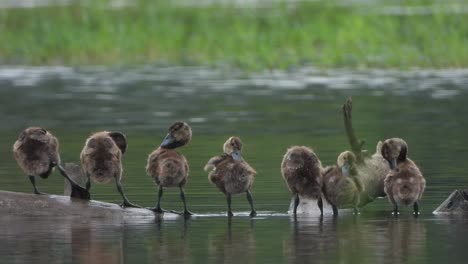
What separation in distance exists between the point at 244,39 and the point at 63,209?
22.7 m

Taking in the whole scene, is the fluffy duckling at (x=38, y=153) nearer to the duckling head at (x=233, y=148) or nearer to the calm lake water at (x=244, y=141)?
the calm lake water at (x=244, y=141)

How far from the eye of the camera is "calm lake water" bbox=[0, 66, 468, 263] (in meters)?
11.7

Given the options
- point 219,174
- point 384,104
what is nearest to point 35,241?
point 219,174

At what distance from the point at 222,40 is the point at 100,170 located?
75.6ft

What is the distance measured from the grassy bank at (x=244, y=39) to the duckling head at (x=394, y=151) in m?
18.4

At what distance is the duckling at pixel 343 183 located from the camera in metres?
13.4

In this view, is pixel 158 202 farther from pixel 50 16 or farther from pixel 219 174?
pixel 50 16

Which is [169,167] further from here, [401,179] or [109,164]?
[401,179]

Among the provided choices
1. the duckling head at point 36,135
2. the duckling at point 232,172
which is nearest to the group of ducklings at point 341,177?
the duckling at point 232,172

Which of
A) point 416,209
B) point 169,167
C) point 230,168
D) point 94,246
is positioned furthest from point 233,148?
point 94,246

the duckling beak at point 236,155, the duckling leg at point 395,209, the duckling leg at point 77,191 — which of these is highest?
the duckling beak at point 236,155

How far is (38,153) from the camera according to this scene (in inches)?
530

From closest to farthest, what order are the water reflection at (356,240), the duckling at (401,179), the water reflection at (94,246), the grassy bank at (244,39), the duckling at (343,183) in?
the water reflection at (356,240) → the water reflection at (94,246) → the duckling at (401,179) → the duckling at (343,183) → the grassy bank at (244,39)

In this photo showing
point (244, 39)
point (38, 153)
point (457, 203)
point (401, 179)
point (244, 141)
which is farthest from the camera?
point (244, 39)
